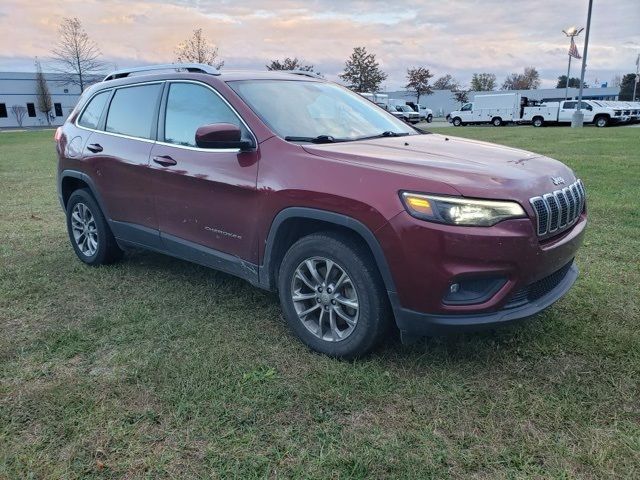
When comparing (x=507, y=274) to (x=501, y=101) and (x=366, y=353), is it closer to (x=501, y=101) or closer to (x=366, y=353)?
(x=366, y=353)

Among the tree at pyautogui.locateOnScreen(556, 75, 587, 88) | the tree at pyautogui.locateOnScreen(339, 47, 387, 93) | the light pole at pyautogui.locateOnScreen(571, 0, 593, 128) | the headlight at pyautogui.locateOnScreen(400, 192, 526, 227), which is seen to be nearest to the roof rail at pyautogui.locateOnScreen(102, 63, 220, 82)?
the headlight at pyautogui.locateOnScreen(400, 192, 526, 227)

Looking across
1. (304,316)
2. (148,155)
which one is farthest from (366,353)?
(148,155)

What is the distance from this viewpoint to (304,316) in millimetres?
3498

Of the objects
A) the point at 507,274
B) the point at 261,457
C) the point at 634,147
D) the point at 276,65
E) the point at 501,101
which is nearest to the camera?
the point at 261,457

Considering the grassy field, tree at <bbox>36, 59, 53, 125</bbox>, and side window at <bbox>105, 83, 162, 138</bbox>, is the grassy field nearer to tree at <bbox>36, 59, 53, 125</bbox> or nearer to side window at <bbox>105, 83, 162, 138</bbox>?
side window at <bbox>105, 83, 162, 138</bbox>

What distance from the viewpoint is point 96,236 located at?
17.2 feet

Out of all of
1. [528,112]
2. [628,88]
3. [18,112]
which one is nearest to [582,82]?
[528,112]

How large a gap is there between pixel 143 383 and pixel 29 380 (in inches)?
28.2

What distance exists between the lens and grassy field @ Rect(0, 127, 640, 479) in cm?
250

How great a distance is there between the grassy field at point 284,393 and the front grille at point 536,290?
43cm

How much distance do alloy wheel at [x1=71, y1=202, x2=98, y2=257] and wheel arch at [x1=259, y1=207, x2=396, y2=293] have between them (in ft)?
7.90

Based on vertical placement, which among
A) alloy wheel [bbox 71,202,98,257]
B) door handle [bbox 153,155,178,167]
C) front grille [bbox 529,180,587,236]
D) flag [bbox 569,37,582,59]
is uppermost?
flag [bbox 569,37,582,59]

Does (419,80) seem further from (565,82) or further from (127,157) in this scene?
(127,157)

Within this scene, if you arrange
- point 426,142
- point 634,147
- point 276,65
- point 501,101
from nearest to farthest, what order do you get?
1. point 426,142
2. point 634,147
3. point 501,101
4. point 276,65
